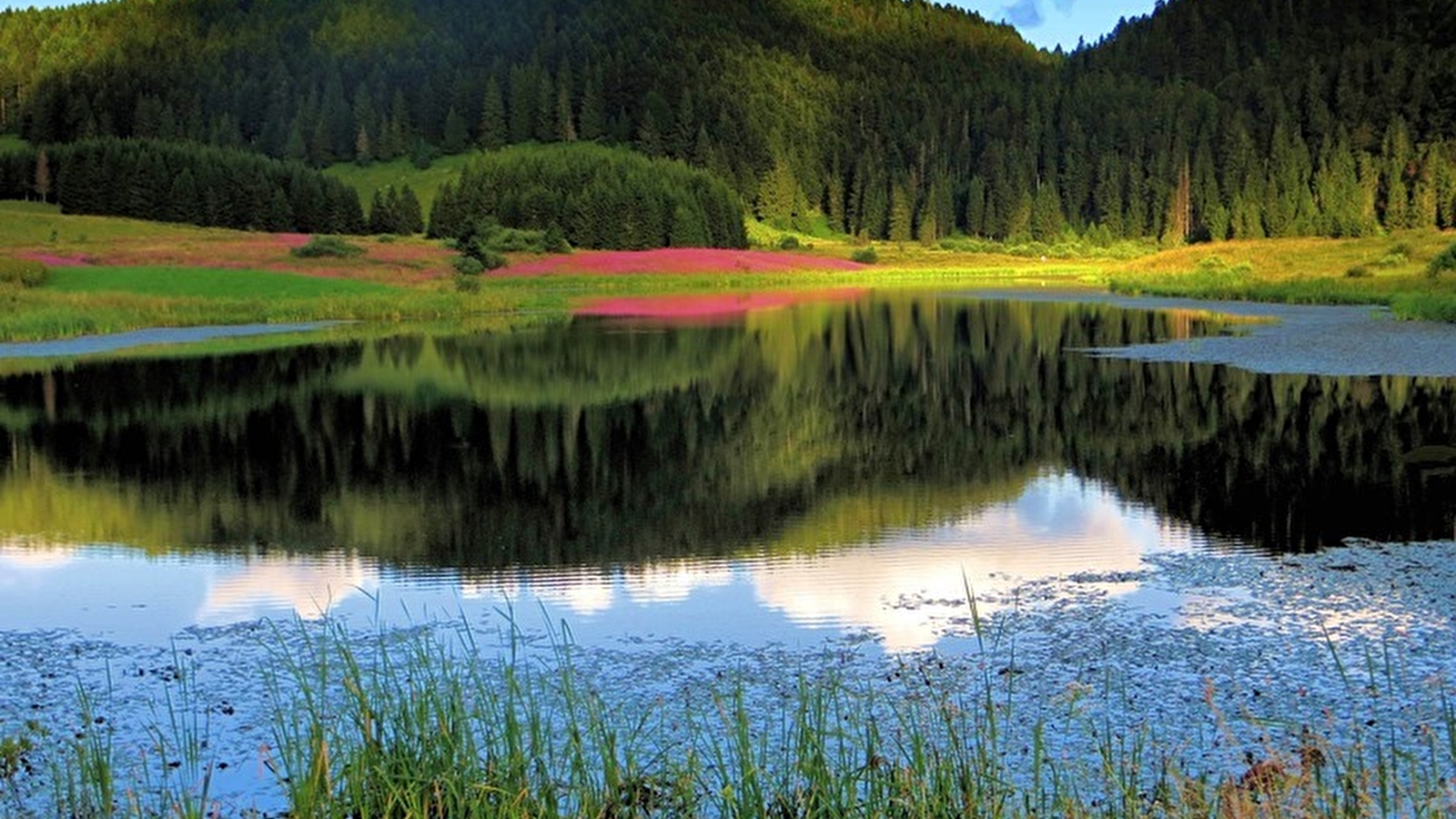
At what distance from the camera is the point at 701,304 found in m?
70.8

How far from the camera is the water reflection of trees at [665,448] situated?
16250mm

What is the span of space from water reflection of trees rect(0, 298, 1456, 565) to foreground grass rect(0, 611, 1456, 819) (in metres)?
5.74

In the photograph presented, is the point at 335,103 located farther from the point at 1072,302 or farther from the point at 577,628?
the point at 577,628

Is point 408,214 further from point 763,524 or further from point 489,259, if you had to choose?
point 763,524

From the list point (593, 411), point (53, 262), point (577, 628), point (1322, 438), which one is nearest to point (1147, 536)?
point (577, 628)

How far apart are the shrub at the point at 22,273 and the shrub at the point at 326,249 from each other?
17523mm

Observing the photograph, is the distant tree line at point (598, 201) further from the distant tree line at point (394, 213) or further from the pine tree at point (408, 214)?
the distant tree line at point (394, 213)

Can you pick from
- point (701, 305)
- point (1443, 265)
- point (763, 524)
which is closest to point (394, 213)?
point (701, 305)

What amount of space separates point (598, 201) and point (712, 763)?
121 m

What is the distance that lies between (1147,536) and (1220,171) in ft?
571

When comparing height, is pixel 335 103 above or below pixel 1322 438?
above

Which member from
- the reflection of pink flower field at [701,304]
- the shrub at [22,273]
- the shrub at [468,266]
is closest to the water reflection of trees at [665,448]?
the reflection of pink flower field at [701,304]

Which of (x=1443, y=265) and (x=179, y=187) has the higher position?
(x=179, y=187)

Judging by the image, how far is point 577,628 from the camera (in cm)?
1140
